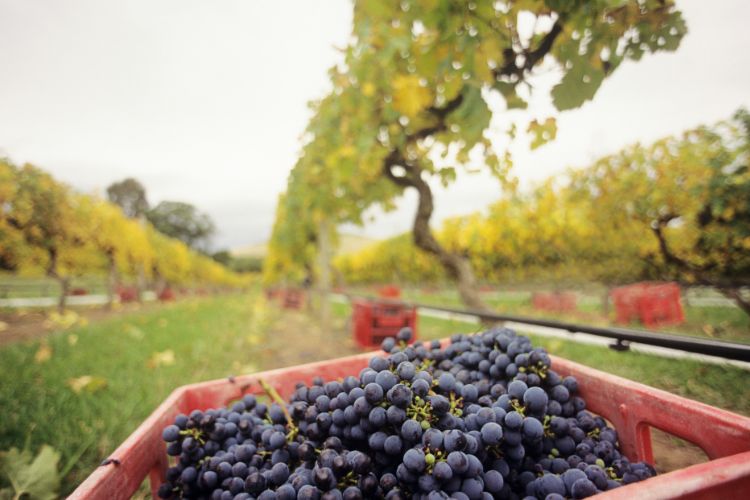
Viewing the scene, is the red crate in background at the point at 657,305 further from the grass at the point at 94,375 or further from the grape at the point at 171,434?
the grape at the point at 171,434

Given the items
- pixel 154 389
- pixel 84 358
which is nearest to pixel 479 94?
pixel 154 389

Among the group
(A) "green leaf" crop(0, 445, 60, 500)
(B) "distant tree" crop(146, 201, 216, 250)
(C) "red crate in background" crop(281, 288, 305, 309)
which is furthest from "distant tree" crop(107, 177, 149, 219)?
(A) "green leaf" crop(0, 445, 60, 500)

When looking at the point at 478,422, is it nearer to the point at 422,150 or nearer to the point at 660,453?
the point at 660,453

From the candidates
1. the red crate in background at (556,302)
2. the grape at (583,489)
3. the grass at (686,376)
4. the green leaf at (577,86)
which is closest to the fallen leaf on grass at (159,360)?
the grass at (686,376)

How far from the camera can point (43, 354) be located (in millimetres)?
4211

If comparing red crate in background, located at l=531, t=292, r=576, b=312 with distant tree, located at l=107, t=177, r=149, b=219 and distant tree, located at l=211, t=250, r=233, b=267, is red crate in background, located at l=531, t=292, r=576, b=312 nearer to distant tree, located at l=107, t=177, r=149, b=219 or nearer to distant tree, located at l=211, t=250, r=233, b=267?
distant tree, located at l=107, t=177, r=149, b=219

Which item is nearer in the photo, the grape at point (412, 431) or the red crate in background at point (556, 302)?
the grape at point (412, 431)

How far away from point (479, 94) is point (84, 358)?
18.0ft

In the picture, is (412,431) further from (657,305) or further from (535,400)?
(657,305)

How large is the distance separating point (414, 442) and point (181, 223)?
325ft

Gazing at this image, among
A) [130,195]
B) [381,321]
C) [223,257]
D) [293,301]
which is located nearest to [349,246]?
[223,257]

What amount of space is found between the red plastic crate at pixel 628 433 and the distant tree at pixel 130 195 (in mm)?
86098

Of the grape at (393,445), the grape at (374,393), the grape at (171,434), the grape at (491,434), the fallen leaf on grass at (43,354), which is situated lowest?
the fallen leaf on grass at (43,354)

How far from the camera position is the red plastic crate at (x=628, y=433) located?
59 cm
